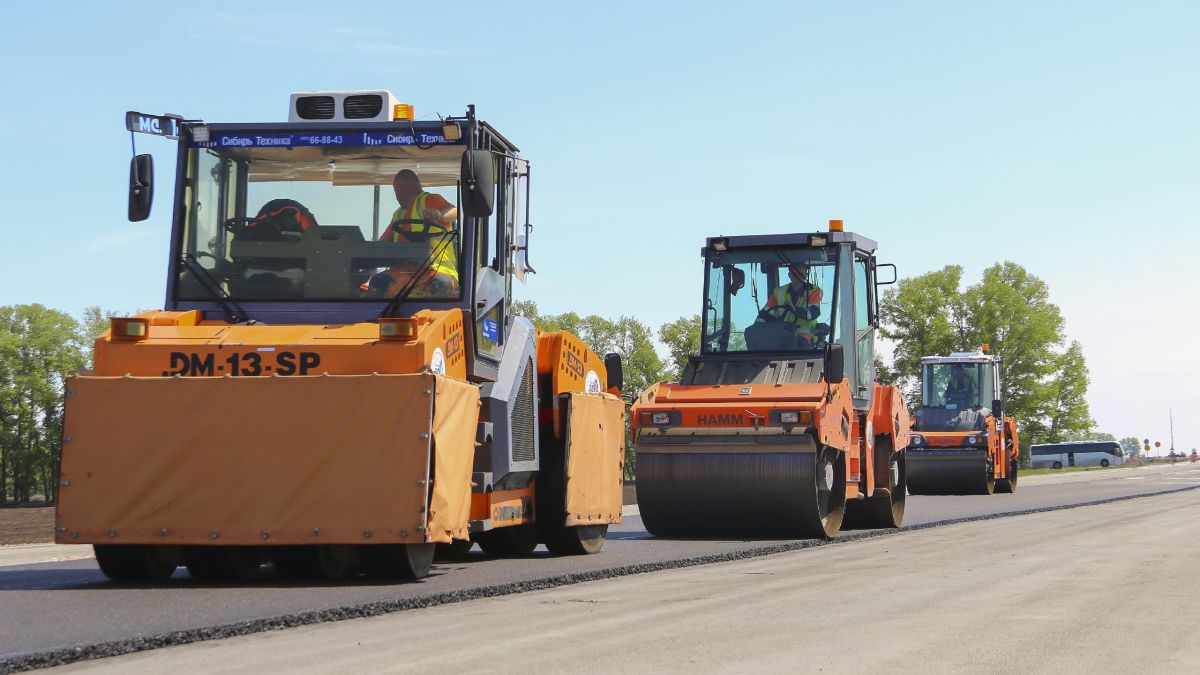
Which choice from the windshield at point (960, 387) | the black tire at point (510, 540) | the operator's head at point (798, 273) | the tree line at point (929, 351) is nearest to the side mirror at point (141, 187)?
the black tire at point (510, 540)

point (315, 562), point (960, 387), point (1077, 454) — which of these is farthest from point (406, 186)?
point (1077, 454)

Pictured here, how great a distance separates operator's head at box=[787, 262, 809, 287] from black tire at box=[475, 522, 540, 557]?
5.39 meters

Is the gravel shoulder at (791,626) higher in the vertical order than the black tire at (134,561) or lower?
lower

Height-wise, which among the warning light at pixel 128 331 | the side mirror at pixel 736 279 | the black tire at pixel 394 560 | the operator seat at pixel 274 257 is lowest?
the black tire at pixel 394 560

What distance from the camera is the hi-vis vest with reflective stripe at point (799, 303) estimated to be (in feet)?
51.4

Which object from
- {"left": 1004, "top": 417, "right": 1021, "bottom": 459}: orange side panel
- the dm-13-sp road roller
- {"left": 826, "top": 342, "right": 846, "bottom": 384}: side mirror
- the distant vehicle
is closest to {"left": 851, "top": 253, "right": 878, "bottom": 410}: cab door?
{"left": 826, "top": 342, "right": 846, "bottom": 384}: side mirror

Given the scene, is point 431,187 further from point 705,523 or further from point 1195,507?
point 1195,507

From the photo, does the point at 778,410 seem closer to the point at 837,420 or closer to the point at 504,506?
the point at 837,420

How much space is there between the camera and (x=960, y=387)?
3130 cm

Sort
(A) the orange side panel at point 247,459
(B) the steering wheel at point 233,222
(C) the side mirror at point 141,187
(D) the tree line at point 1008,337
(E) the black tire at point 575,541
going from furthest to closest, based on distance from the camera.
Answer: (D) the tree line at point 1008,337 < (E) the black tire at point 575,541 < (B) the steering wheel at point 233,222 < (C) the side mirror at point 141,187 < (A) the orange side panel at point 247,459

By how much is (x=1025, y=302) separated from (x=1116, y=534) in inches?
2201

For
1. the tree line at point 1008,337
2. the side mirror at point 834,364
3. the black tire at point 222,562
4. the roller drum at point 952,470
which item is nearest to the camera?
the black tire at point 222,562

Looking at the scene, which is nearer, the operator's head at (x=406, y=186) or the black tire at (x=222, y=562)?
the black tire at (x=222, y=562)

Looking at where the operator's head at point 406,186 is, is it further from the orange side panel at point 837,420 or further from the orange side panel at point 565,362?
the orange side panel at point 837,420
